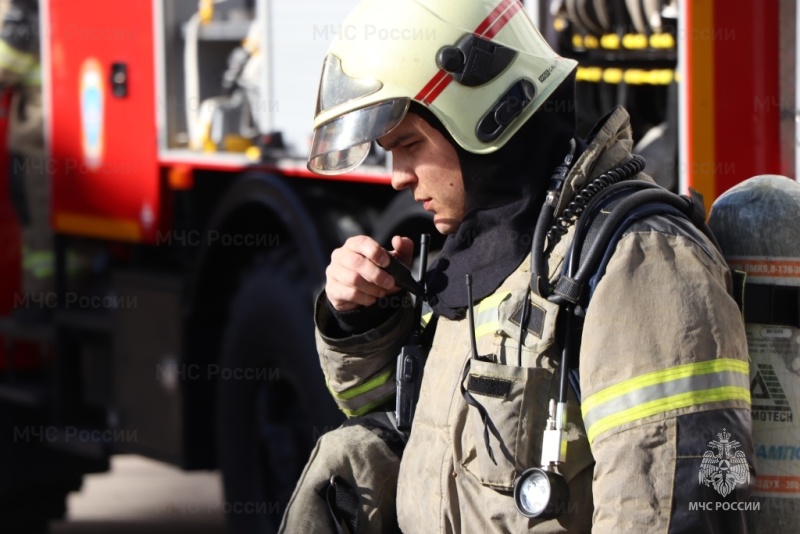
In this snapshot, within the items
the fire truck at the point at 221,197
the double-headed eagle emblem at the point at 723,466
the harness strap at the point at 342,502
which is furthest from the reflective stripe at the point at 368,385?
the fire truck at the point at 221,197

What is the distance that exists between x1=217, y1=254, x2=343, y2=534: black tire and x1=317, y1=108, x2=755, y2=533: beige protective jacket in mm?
2089

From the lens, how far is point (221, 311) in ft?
15.0

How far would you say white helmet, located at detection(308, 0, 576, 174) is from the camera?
1986 millimetres

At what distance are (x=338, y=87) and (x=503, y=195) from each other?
1.01ft

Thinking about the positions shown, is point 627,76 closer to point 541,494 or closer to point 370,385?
point 370,385

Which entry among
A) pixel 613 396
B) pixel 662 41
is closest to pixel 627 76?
pixel 662 41

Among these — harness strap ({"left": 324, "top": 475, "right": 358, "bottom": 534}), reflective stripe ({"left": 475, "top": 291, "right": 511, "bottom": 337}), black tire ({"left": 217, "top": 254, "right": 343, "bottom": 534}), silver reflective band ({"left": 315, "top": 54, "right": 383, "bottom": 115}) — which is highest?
silver reflective band ({"left": 315, "top": 54, "right": 383, "bottom": 115})

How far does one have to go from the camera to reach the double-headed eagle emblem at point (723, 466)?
1.64 metres

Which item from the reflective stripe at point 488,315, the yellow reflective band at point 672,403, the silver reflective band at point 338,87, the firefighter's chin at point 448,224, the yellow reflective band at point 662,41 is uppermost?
the yellow reflective band at point 662,41

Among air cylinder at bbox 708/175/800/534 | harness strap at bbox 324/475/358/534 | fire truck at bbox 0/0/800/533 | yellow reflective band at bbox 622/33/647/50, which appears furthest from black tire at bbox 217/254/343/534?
air cylinder at bbox 708/175/800/534

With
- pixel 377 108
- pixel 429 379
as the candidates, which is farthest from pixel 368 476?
pixel 377 108

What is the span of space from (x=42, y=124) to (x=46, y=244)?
1.60 ft

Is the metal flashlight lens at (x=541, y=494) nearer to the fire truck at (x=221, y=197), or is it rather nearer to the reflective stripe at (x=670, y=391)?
the reflective stripe at (x=670, y=391)

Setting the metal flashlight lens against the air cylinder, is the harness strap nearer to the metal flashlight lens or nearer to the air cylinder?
the metal flashlight lens
